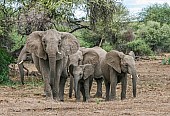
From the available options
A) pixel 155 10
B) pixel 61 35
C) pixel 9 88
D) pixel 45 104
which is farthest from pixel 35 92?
pixel 155 10

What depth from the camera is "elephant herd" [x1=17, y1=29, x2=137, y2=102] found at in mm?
12828

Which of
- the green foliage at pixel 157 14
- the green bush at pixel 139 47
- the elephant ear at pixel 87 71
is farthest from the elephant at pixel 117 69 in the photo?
the green foliage at pixel 157 14

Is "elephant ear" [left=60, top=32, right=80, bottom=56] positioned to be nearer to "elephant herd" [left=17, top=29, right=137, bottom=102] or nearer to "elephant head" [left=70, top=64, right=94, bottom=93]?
"elephant herd" [left=17, top=29, right=137, bottom=102]

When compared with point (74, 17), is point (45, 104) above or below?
below

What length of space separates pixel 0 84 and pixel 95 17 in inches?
201

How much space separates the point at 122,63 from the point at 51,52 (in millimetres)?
2263

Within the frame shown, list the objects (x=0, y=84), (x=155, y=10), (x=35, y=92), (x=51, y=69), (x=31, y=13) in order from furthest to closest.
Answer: (x=155, y=10)
(x=31, y=13)
(x=0, y=84)
(x=35, y=92)
(x=51, y=69)

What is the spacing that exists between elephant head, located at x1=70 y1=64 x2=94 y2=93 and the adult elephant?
47cm

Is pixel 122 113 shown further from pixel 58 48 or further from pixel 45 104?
pixel 58 48

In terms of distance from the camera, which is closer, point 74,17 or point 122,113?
point 122,113

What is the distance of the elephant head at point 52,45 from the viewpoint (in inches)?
495

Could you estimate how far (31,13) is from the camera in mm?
20438

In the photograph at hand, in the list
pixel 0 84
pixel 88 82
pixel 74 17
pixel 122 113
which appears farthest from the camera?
pixel 74 17

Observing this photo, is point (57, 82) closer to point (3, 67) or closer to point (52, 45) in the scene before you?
point (52, 45)
